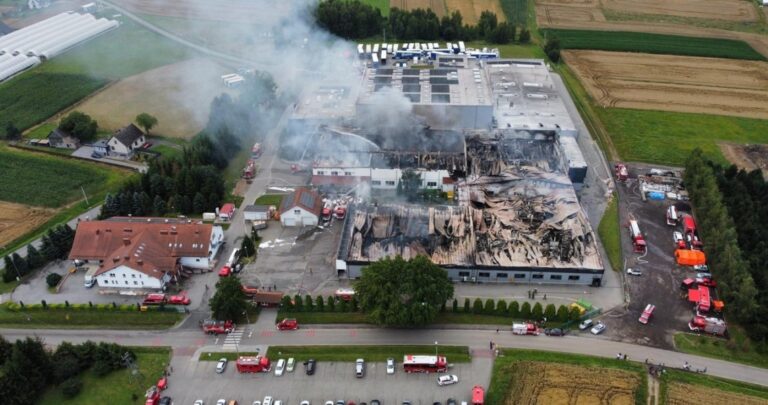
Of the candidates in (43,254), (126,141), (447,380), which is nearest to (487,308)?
(447,380)

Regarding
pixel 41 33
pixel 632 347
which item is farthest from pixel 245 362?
pixel 41 33

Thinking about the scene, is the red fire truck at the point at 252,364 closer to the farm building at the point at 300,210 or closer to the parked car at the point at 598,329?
the farm building at the point at 300,210

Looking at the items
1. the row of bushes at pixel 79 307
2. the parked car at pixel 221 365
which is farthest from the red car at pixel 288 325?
the row of bushes at pixel 79 307

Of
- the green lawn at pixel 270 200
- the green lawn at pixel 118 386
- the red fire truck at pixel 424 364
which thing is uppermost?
the green lawn at pixel 270 200

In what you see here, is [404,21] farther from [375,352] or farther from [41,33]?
[375,352]

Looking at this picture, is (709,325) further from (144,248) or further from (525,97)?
(144,248)

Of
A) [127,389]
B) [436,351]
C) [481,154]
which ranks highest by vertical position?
[481,154]

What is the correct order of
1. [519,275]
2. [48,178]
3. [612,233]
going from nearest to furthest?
1. [519,275]
2. [612,233]
3. [48,178]
